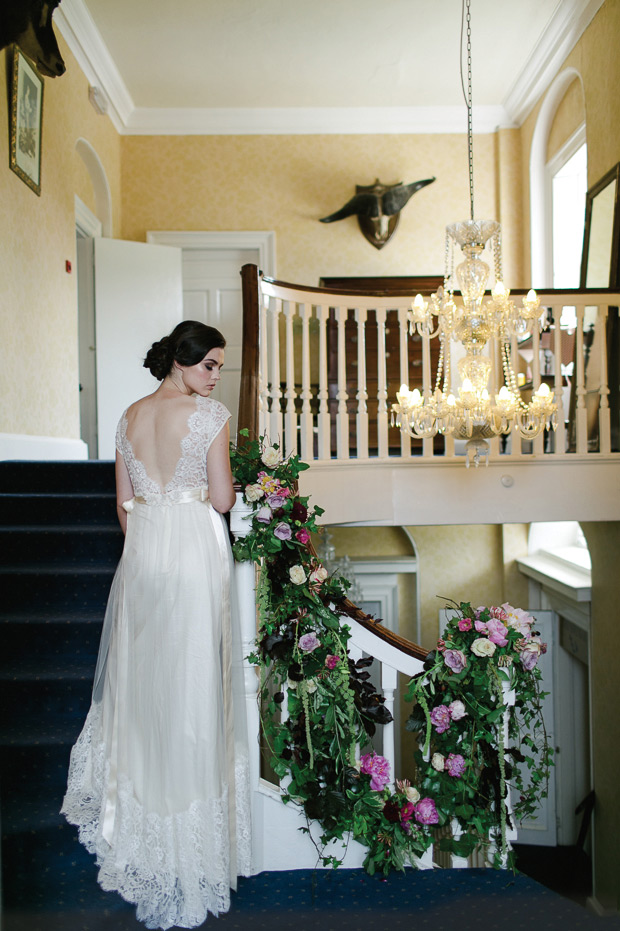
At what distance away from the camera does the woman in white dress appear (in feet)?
6.21

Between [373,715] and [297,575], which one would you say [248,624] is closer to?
[297,575]

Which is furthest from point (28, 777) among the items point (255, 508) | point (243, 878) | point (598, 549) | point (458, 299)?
point (598, 549)

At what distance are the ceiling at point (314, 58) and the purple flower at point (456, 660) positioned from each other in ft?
15.7

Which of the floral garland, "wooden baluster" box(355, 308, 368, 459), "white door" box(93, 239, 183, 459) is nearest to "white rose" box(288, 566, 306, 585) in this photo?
the floral garland

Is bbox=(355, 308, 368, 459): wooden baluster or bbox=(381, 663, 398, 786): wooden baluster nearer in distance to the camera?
bbox=(381, 663, 398, 786): wooden baluster

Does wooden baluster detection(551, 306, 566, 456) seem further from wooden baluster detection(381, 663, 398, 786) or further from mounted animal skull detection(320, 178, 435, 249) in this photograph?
mounted animal skull detection(320, 178, 435, 249)

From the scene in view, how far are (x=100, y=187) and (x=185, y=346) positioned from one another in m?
4.95

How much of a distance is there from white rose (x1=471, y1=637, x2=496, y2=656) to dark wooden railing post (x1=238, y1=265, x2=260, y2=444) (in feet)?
4.20

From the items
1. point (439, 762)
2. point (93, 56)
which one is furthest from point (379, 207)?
point (439, 762)

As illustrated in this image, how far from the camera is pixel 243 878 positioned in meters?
2.07

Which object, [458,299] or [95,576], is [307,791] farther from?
[458,299]

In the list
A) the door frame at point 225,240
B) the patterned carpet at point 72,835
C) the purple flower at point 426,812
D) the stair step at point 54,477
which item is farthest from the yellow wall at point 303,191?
the purple flower at point 426,812

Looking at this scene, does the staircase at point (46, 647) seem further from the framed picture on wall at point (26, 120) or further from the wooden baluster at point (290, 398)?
the framed picture on wall at point (26, 120)

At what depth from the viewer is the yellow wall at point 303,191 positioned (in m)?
6.68
